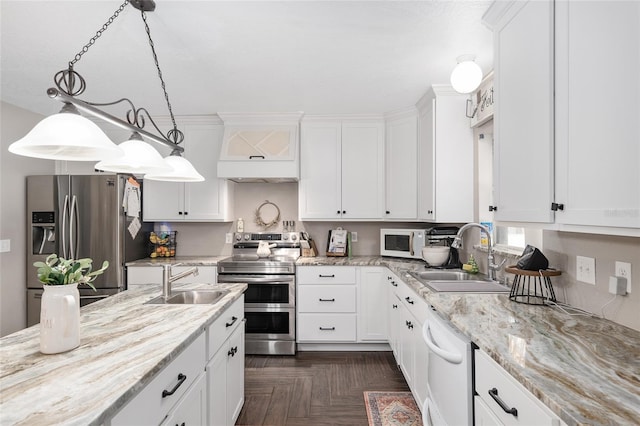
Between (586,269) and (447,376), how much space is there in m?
0.80

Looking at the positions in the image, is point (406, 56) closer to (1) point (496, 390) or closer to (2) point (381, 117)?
(2) point (381, 117)

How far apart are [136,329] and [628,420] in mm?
1577

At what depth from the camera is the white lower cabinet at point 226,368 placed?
1762mm

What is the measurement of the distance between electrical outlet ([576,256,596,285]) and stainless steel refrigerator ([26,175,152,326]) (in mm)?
3606

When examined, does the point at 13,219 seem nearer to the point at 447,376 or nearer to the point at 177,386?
the point at 177,386

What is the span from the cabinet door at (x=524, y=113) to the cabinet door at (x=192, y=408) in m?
1.59

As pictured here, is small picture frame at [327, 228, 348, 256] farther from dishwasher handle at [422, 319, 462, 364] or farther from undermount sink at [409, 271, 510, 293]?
dishwasher handle at [422, 319, 462, 364]

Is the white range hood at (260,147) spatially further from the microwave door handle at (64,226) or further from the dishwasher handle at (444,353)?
the dishwasher handle at (444,353)

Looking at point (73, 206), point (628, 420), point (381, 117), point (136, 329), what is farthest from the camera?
point (381, 117)

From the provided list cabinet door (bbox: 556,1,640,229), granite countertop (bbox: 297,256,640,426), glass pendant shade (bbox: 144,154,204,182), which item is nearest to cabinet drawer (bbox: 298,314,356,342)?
granite countertop (bbox: 297,256,640,426)

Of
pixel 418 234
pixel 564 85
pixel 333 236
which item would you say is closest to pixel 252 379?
pixel 333 236

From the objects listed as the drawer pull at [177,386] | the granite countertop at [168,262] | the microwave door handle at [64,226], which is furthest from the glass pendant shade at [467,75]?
the microwave door handle at [64,226]

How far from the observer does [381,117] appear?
380 cm

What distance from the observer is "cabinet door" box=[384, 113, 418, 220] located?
3.54 m
